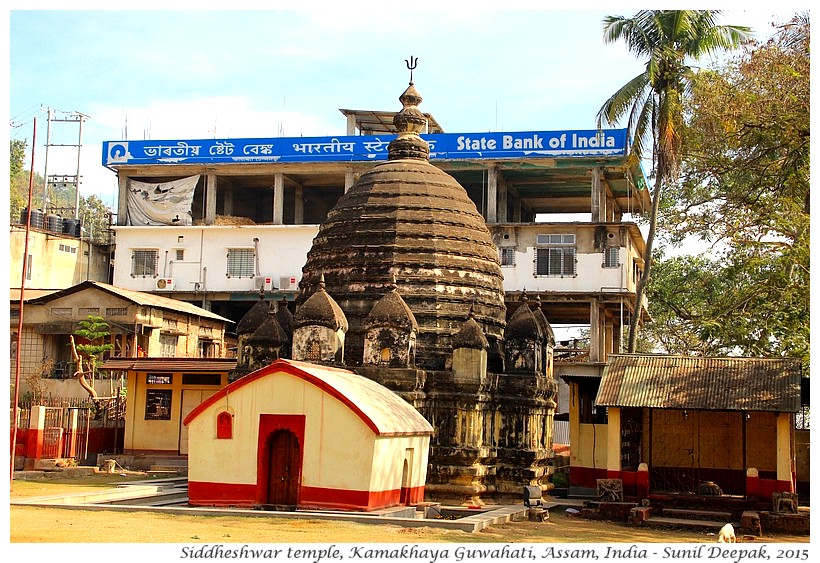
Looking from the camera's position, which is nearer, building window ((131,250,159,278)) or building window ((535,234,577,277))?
building window ((535,234,577,277))

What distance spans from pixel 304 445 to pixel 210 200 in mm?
27311

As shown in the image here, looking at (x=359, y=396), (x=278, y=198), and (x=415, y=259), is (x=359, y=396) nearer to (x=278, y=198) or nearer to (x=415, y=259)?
(x=415, y=259)

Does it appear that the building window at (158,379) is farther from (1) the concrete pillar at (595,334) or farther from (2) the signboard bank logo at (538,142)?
(1) the concrete pillar at (595,334)

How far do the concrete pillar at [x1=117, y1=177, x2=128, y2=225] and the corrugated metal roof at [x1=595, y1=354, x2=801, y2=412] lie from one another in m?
A: 28.7

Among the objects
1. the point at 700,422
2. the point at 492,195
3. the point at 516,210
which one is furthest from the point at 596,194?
the point at 700,422

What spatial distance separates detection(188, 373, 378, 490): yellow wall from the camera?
21422mm

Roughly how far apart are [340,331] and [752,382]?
9.07 metres

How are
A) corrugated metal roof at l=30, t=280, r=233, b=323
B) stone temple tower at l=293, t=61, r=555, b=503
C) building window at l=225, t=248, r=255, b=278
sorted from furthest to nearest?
building window at l=225, t=248, r=255, b=278
corrugated metal roof at l=30, t=280, r=233, b=323
stone temple tower at l=293, t=61, r=555, b=503

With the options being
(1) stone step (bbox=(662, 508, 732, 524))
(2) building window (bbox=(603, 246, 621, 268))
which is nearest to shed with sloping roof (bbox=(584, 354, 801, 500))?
(1) stone step (bbox=(662, 508, 732, 524))

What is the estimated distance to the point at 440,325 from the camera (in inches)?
1071

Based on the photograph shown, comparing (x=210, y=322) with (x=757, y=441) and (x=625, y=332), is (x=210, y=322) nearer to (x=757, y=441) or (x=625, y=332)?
Answer: (x=625, y=332)

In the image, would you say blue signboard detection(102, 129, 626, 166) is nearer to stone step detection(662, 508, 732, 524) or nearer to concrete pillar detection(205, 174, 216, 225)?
concrete pillar detection(205, 174, 216, 225)

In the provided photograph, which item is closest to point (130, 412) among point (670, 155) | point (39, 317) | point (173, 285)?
point (39, 317)

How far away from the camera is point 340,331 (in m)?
26.0
